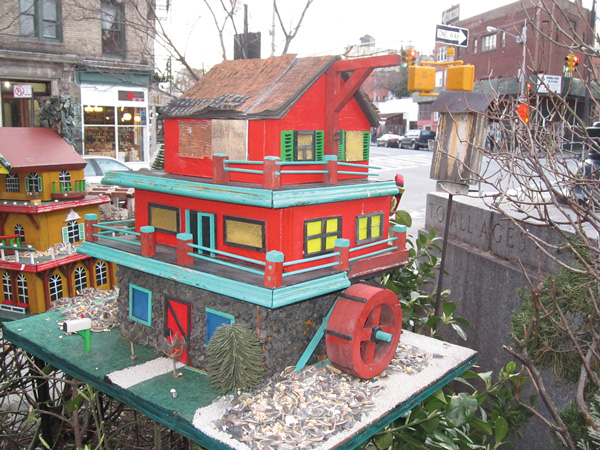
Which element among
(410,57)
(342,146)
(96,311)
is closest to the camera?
(342,146)

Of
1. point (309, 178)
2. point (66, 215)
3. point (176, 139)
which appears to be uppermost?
point (176, 139)

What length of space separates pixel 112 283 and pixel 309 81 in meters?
5.54

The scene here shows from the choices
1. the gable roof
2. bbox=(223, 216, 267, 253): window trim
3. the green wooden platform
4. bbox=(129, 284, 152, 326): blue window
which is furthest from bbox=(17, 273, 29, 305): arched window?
bbox=(223, 216, 267, 253): window trim

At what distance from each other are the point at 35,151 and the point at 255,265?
496 cm

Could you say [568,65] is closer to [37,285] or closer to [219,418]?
[219,418]

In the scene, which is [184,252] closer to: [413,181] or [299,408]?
[299,408]

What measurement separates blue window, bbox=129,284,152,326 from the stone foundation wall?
52 mm

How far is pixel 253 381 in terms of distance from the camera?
3975 mm

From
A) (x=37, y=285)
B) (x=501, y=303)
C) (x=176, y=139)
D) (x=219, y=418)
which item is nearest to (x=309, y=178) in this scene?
(x=176, y=139)

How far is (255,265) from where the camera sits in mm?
4477

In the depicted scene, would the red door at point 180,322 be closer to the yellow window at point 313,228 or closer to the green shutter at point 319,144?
the yellow window at point 313,228

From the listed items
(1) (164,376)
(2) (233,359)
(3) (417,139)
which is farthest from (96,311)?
(3) (417,139)

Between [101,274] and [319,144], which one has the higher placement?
[319,144]

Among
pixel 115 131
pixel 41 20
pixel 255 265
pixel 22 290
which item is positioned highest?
pixel 41 20
